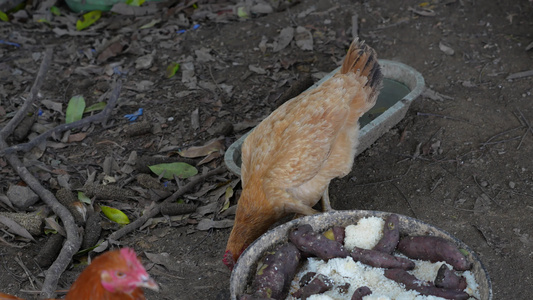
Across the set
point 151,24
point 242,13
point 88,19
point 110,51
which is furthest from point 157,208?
point 88,19

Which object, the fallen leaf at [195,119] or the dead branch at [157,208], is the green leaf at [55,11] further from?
the dead branch at [157,208]

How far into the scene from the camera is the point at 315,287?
275 centimetres

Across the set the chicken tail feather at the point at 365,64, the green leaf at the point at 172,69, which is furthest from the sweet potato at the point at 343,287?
the green leaf at the point at 172,69

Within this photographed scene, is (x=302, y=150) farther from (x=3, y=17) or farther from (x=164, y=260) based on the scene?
(x=3, y=17)

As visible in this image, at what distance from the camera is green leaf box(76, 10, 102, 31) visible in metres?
6.58

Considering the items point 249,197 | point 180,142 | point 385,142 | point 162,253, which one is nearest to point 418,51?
point 385,142

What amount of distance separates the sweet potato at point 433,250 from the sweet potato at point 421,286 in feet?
0.48

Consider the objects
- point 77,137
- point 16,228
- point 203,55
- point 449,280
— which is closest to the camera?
point 449,280

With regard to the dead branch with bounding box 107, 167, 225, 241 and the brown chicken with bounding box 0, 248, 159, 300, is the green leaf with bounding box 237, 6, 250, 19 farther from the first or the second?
the brown chicken with bounding box 0, 248, 159, 300

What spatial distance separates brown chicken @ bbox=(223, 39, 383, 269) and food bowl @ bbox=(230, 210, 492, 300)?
0.32 meters

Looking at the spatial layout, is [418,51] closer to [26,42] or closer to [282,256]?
[282,256]

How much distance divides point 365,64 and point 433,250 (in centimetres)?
169

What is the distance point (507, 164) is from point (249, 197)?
2.25 m

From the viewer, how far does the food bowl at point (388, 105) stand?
13.9 feet
